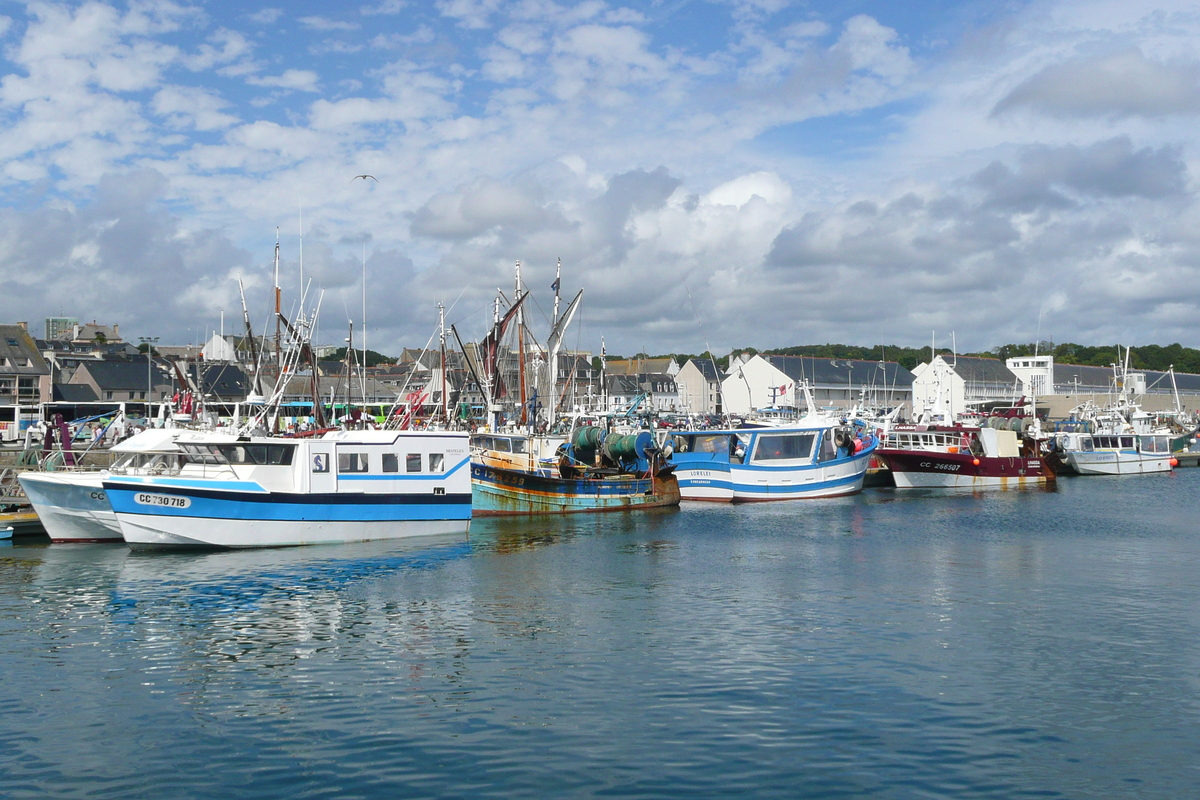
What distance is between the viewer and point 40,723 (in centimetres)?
1619

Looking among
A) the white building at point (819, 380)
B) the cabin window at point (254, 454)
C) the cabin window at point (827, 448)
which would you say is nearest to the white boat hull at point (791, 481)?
the cabin window at point (827, 448)

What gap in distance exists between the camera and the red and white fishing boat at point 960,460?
6406 cm

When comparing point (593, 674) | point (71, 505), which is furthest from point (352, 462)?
point (593, 674)

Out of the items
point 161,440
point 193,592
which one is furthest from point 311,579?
point 161,440

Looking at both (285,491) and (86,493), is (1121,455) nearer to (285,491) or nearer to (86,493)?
(285,491)

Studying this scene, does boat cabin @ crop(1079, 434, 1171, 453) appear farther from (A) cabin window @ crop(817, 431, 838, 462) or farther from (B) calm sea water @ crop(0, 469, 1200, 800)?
(B) calm sea water @ crop(0, 469, 1200, 800)

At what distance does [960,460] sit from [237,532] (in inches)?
1850

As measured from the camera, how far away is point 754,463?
172 ft

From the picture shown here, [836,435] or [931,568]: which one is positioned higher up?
[836,435]

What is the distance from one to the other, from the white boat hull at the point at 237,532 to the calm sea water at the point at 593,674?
73 cm

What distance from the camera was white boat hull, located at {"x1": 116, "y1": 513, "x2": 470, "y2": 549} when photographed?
32.0 m

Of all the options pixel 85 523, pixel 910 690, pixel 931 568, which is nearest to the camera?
pixel 910 690

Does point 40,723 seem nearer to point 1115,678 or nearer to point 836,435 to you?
point 1115,678

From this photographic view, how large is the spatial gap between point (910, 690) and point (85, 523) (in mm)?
28439
